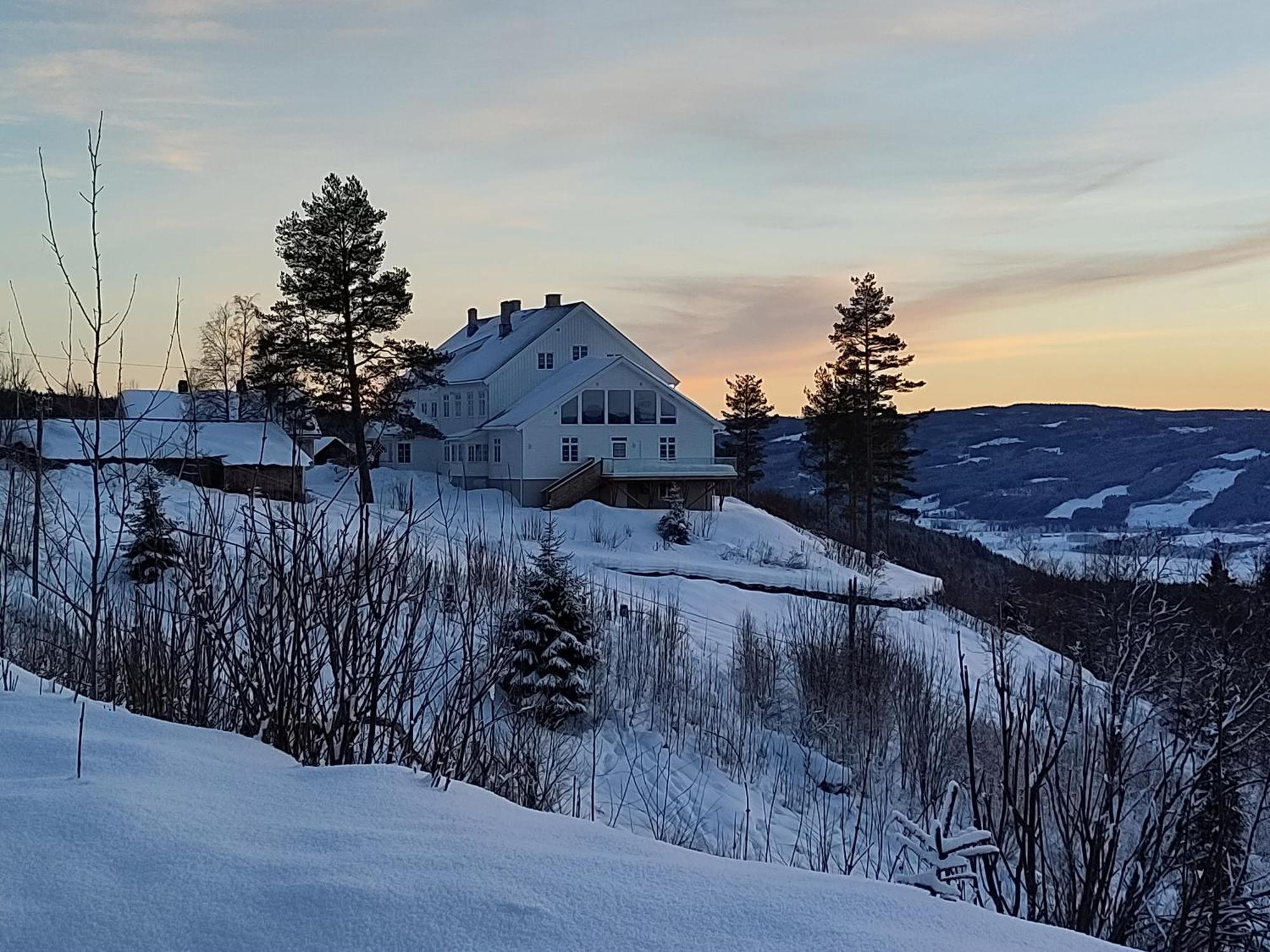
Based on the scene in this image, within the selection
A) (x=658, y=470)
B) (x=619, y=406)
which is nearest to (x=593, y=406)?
(x=619, y=406)

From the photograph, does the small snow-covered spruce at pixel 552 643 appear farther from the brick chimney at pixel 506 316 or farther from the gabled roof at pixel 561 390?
the brick chimney at pixel 506 316

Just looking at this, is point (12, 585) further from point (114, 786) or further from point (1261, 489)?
point (1261, 489)

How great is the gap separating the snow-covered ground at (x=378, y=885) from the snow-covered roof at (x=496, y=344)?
4092 cm

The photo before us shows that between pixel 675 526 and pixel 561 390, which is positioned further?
pixel 561 390

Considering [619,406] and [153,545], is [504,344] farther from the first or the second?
[153,545]

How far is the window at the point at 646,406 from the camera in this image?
4262cm

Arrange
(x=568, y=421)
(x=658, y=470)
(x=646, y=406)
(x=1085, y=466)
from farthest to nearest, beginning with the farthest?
(x=1085, y=466) < (x=646, y=406) < (x=568, y=421) < (x=658, y=470)

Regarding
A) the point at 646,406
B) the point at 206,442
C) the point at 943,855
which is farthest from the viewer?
the point at 646,406

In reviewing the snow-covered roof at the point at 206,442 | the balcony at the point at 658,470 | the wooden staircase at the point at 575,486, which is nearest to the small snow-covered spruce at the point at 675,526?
the balcony at the point at 658,470

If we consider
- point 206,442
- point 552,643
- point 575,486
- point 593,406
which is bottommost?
point 552,643

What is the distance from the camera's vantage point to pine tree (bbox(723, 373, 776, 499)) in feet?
185

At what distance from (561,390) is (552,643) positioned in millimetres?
29254

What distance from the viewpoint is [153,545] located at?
32.4ft

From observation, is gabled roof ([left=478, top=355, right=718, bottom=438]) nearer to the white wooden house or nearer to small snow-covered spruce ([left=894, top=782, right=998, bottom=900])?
the white wooden house
